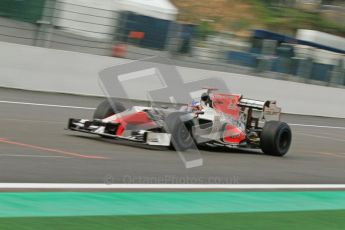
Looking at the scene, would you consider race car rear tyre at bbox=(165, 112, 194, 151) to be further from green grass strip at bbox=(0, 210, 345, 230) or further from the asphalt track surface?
green grass strip at bbox=(0, 210, 345, 230)

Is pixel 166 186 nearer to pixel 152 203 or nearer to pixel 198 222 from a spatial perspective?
pixel 152 203

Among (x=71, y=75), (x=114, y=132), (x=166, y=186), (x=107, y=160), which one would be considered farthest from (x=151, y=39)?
(x=166, y=186)

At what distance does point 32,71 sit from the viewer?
1864 cm

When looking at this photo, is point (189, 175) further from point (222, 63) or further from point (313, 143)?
point (222, 63)

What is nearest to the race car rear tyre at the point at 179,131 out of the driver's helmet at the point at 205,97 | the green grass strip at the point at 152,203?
the driver's helmet at the point at 205,97

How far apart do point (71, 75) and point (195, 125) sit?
8.37m

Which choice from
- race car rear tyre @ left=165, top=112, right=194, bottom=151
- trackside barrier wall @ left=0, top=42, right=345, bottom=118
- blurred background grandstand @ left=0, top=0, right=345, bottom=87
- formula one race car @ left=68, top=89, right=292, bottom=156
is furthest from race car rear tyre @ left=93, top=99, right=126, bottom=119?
blurred background grandstand @ left=0, top=0, right=345, bottom=87

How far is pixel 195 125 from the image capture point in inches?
466

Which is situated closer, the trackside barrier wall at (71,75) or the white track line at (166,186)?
the white track line at (166,186)

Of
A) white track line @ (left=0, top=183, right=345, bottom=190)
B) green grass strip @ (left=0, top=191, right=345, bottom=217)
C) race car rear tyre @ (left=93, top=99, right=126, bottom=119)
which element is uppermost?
race car rear tyre @ (left=93, top=99, right=126, bottom=119)

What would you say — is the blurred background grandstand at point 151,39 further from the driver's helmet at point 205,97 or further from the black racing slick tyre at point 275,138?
the black racing slick tyre at point 275,138

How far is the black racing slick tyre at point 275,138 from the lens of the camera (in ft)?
42.8

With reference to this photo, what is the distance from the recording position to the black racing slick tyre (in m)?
13.0

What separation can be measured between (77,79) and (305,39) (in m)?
19.0
